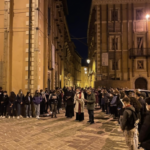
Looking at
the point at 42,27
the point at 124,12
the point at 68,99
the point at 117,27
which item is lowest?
the point at 68,99

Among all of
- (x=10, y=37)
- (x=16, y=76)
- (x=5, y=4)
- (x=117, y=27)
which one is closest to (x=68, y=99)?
(x=16, y=76)

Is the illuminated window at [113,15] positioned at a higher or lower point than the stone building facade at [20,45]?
higher

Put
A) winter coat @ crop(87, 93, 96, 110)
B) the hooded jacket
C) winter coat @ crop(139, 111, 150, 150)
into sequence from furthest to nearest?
winter coat @ crop(87, 93, 96, 110)
the hooded jacket
winter coat @ crop(139, 111, 150, 150)

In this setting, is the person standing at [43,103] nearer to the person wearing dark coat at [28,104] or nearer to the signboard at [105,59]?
the person wearing dark coat at [28,104]

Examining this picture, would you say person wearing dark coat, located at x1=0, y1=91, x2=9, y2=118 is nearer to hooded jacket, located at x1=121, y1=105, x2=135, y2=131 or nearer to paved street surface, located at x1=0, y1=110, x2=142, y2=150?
paved street surface, located at x1=0, y1=110, x2=142, y2=150

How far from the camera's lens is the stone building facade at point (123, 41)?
90.4ft

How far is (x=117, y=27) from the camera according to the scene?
2820cm

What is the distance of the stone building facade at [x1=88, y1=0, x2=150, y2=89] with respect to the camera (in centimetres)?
2755

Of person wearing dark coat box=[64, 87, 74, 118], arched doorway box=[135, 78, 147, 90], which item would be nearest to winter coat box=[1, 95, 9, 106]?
person wearing dark coat box=[64, 87, 74, 118]

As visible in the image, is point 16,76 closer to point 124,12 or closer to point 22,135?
point 22,135

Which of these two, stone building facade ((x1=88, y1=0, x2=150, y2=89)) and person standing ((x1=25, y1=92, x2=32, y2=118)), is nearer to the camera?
person standing ((x1=25, y1=92, x2=32, y2=118))

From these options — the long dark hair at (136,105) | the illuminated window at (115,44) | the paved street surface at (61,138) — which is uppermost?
the illuminated window at (115,44)

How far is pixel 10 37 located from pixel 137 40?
18.5 metres

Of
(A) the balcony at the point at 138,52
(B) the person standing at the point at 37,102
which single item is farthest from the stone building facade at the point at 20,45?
(A) the balcony at the point at 138,52
